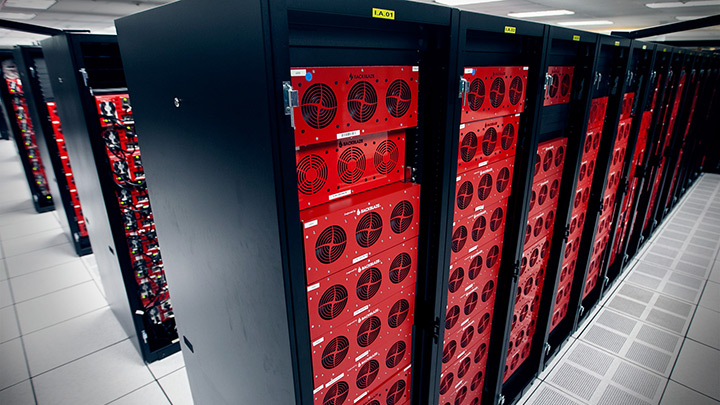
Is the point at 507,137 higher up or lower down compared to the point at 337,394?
higher up

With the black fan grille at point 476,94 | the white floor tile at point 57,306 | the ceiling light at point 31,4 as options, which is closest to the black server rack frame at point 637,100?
the black fan grille at point 476,94

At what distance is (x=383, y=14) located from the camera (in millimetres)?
1026

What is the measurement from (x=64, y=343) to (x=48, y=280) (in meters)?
1.53

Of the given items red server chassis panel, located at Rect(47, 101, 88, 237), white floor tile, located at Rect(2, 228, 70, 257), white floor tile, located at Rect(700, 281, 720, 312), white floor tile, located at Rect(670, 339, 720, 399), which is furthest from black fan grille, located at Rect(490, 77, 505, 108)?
white floor tile, located at Rect(2, 228, 70, 257)

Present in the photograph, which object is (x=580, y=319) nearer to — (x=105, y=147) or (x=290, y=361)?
(x=290, y=361)

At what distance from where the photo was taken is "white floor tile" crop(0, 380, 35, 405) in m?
2.74

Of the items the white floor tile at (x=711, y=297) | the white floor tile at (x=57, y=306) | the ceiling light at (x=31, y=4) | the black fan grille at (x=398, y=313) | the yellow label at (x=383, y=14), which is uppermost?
the ceiling light at (x=31, y=4)

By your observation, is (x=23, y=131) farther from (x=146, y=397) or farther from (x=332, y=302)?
(x=332, y=302)

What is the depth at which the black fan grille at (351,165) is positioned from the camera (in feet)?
4.11

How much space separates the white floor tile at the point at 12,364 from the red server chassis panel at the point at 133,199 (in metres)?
1.07

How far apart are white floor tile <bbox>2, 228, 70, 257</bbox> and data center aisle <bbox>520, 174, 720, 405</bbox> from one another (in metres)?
6.44

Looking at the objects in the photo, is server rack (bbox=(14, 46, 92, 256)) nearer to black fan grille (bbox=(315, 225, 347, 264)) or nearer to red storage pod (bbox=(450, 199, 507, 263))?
black fan grille (bbox=(315, 225, 347, 264))

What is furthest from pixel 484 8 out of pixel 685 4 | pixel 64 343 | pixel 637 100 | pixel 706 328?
pixel 64 343

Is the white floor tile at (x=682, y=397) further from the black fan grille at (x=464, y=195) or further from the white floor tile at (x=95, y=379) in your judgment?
the white floor tile at (x=95, y=379)
